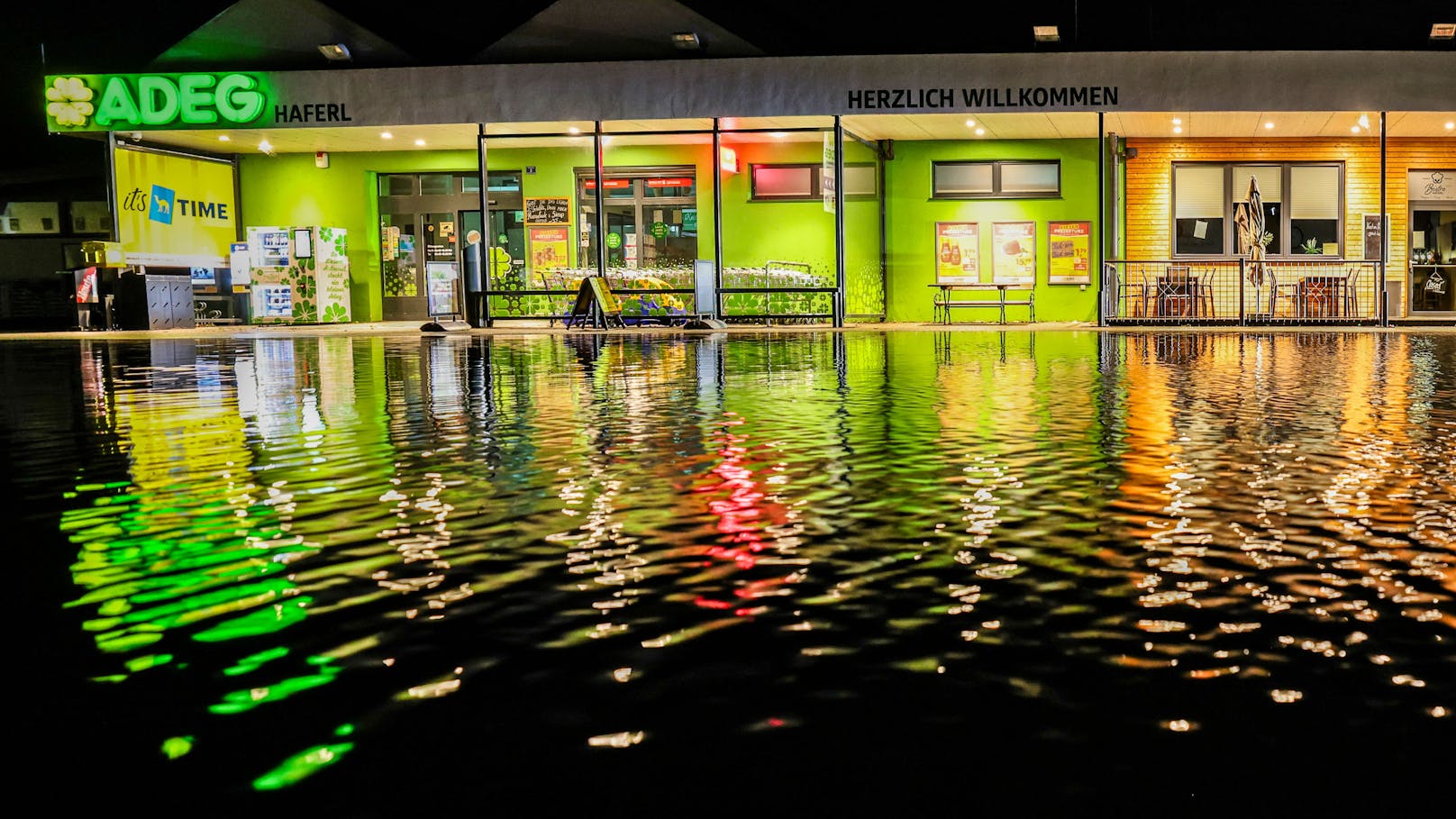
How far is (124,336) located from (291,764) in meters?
23.8

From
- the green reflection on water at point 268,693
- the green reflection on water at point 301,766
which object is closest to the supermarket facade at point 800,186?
the green reflection on water at point 268,693

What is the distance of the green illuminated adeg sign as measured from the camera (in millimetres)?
23766

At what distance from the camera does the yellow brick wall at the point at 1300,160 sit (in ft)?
83.8

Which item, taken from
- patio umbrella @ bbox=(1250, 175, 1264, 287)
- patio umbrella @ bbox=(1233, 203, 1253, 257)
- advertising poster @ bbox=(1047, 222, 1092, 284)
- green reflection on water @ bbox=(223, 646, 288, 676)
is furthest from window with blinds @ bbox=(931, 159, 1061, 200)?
green reflection on water @ bbox=(223, 646, 288, 676)

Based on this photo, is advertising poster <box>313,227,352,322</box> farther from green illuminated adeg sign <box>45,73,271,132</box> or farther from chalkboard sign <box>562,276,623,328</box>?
chalkboard sign <box>562,276,623,328</box>

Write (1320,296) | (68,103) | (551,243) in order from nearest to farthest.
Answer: (68,103), (1320,296), (551,243)

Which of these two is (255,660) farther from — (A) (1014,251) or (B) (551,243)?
(B) (551,243)

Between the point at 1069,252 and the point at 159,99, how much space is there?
15.5 meters

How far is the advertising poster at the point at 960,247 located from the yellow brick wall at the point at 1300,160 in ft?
8.69

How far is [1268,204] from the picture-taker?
84.3 ft

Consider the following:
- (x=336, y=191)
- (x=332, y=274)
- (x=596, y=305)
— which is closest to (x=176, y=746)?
(x=596, y=305)

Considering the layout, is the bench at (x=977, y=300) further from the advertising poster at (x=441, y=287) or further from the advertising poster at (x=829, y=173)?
the advertising poster at (x=441, y=287)

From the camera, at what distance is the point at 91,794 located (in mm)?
1991

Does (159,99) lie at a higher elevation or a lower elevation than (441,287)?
higher
